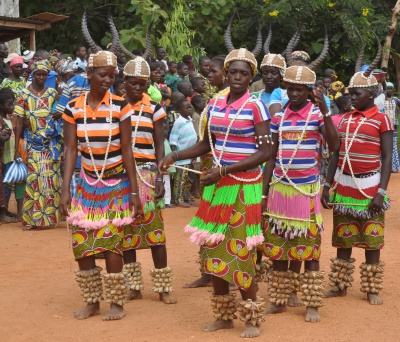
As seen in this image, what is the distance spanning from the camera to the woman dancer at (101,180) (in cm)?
607

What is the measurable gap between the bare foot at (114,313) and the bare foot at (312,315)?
1.46 metres

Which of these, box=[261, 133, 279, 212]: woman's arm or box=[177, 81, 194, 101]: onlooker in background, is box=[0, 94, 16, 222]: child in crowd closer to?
box=[177, 81, 194, 101]: onlooker in background

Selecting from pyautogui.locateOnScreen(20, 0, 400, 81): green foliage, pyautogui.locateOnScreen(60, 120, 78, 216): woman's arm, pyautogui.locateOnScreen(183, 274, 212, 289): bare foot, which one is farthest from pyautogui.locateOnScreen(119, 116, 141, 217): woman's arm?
pyautogui.locateOnScreen(20, 0, 400, 81): green foliage

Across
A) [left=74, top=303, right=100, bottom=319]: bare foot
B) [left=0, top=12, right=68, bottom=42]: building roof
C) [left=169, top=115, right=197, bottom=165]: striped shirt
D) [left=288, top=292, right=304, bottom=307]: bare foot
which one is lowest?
[left=288, top=292, right=304, bottom=307]: bare foot

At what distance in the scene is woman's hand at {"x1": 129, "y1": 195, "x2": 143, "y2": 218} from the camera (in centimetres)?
614

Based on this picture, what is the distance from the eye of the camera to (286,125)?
20.7ft

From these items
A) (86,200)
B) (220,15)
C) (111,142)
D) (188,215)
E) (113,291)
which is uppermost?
(220,15)

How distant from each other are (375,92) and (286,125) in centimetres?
107

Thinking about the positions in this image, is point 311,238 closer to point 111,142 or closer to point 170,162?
point 170,162

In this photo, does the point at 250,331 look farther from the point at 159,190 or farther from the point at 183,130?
the point at 183,130

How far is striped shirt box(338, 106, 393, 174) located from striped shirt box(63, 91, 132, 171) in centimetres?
200

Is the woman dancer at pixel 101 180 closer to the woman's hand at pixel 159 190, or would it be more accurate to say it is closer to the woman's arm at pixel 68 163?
the woman's arm at pixel 68 163

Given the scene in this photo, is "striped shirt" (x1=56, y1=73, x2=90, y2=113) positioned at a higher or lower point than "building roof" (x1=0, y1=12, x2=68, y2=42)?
lower

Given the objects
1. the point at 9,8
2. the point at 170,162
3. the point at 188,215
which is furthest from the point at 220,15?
the point at 170,162
